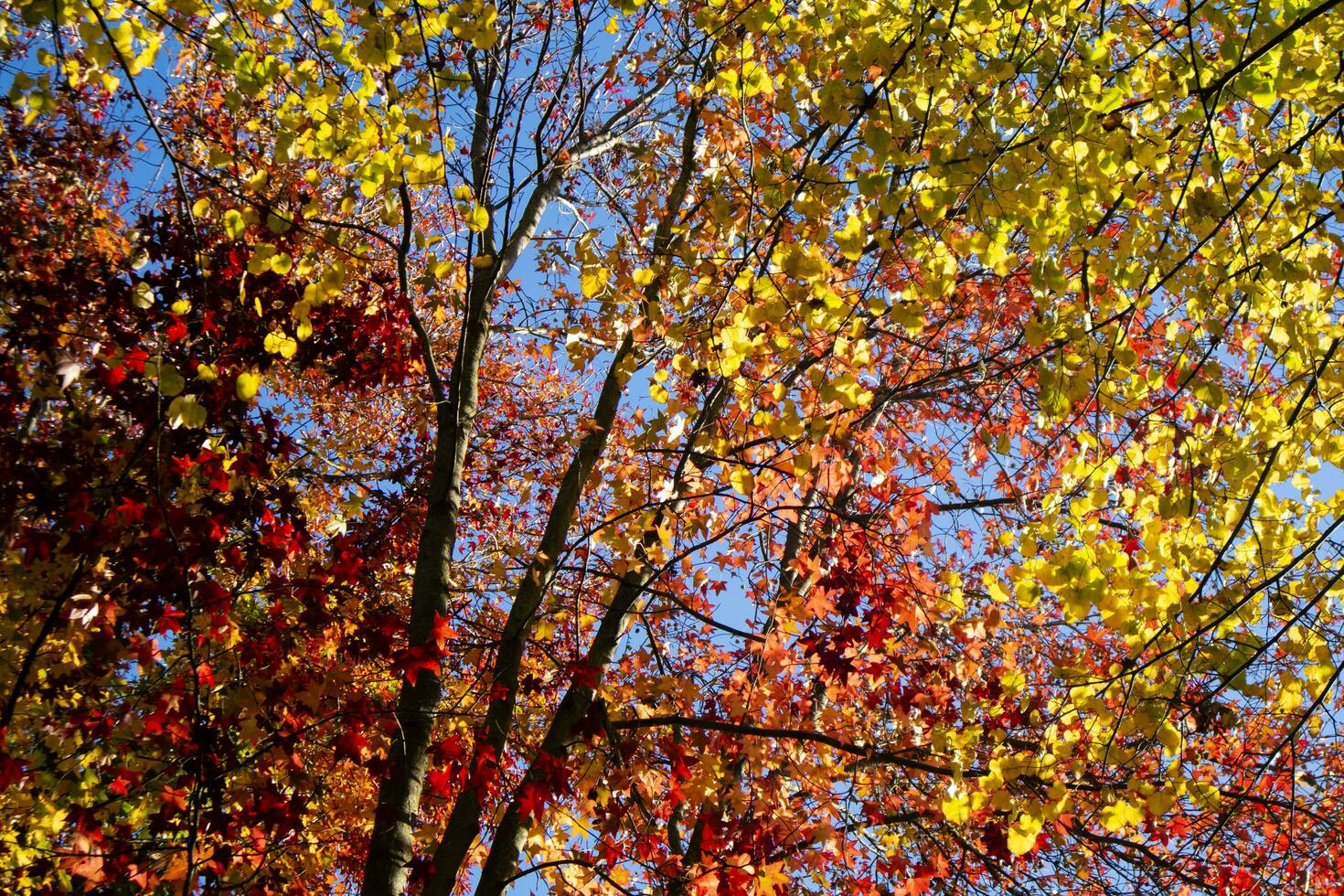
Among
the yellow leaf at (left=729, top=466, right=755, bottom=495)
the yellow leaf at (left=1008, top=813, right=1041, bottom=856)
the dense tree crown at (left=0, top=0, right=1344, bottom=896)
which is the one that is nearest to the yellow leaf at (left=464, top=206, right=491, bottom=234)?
the dense tree crown at (left=0, top=0, right=1344, bottom=896)

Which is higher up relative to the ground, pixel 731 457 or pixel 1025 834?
pixel 731 457

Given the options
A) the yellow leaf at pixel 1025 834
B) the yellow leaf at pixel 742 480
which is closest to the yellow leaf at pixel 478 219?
the yellow leaf at pixel 742 480

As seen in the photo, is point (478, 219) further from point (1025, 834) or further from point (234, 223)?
point (1025, 834)

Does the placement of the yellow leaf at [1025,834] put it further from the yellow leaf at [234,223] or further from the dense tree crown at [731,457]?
the yellow leaf at [234,223]

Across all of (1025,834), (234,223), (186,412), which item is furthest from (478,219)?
(1025,834)

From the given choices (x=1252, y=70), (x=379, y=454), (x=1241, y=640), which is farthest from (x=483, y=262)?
(x=379, y=454)

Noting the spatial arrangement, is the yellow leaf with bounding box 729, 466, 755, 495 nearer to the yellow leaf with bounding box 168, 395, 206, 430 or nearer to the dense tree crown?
the dense tree crown

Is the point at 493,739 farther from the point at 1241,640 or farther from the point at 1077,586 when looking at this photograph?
the point at 1241,640

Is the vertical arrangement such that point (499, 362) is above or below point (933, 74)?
above

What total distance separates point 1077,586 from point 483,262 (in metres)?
2.39

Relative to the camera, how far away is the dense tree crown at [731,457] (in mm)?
2836

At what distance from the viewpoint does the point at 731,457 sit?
411 cm

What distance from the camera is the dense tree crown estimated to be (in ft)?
9.30

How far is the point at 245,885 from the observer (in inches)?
138
